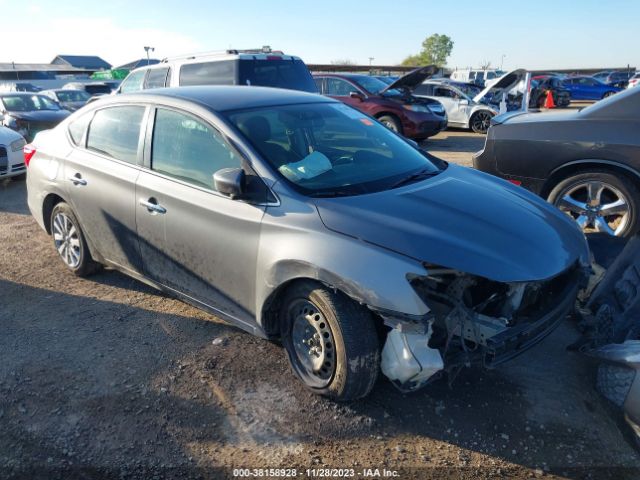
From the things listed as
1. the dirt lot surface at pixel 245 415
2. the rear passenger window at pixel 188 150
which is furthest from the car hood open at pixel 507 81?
the rear passenger window at pixel 188 150

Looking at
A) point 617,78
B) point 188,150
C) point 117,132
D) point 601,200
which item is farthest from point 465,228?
point 617,78

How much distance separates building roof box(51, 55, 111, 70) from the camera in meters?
64.3

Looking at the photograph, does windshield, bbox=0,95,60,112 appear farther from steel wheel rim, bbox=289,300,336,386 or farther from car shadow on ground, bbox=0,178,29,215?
steel wheel rim, bbox=289,300,336,386

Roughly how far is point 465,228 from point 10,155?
8.52 meters

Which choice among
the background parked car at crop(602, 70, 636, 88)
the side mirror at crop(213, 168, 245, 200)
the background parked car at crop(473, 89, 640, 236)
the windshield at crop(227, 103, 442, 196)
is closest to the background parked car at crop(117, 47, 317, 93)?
the background parked car at crop(473, 89, 640, 236)

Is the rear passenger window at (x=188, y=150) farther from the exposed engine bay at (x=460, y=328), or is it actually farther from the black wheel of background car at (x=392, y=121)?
the black wheel of background car at (x=392, y=121)

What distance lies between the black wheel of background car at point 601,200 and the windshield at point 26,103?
11.7 m

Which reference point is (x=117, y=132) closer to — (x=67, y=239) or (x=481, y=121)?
(x=67, y=239)

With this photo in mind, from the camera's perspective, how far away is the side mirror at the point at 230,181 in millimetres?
2902

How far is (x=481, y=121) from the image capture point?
49.5 feet

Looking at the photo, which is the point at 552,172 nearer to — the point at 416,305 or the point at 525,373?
the point at 525,373

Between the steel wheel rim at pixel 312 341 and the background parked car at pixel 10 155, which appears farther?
the background parked car at pixel 10 155

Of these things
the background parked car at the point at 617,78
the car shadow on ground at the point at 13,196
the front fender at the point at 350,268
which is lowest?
the car shadow on ground at the point at 13,196

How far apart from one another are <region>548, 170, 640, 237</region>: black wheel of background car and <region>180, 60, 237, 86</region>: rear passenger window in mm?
5249
